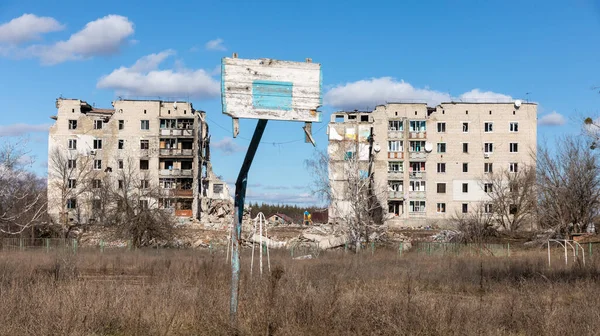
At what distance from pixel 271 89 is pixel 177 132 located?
196 feet

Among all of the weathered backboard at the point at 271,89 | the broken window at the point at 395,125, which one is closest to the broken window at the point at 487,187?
the broken window at the point at 395,125

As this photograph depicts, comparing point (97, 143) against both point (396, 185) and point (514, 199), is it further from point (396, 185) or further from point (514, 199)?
point (514, 199)

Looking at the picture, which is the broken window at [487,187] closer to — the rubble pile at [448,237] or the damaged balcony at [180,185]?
the rubble pile at [448,237]

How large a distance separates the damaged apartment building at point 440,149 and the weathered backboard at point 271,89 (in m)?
56.3

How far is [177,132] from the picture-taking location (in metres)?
67.8

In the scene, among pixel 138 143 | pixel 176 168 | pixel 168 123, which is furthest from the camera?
pixel 168 123

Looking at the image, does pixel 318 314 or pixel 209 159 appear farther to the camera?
pixel 209 159

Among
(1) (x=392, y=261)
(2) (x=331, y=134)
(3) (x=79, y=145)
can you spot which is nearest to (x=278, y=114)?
(1) (x=392, y=261)

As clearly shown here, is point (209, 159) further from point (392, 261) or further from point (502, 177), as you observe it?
point (392, 261)

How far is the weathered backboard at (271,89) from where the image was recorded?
946 cm

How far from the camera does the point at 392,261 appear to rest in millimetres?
29141

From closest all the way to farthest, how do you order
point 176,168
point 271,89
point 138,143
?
point 271,89 < point 138,143 < point 176,168

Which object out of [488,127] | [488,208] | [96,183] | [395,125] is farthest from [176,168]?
[488,127]

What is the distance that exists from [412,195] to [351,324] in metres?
57.8
